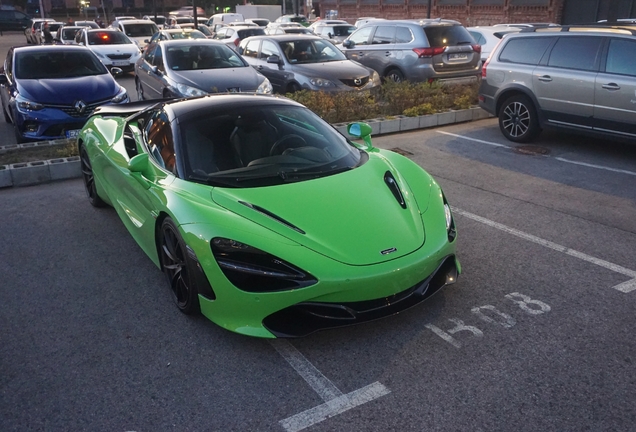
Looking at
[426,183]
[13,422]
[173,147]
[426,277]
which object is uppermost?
[173,147]

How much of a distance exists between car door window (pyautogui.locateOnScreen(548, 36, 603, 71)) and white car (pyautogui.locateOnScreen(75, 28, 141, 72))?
13.3 meters

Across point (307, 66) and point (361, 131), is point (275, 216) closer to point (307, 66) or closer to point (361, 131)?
point (361, 131)

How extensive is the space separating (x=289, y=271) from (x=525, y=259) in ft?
8.20

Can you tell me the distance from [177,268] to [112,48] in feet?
Result: 53.3

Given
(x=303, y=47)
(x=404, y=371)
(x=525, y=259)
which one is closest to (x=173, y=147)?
(x=404, y=371)

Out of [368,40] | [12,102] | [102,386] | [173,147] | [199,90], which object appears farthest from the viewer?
[368,40]

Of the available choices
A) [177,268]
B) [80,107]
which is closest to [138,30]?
[80,107]

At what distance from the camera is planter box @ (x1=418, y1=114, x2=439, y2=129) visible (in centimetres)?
1069

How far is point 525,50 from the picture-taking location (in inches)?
373

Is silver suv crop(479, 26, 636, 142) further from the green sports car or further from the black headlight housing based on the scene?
the black headlight housing

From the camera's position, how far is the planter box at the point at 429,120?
35.1 feet

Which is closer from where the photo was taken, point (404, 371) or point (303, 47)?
point (404, 371)

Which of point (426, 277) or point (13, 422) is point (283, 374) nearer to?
point (426, 277)

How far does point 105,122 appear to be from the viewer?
20.8 feet
